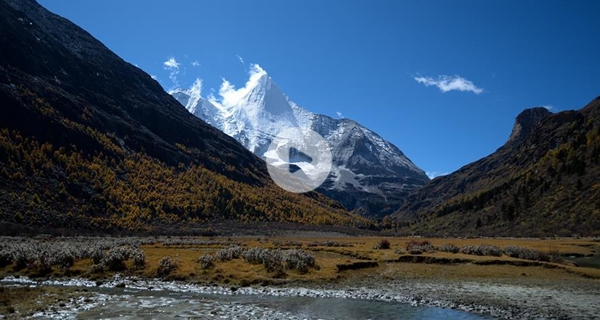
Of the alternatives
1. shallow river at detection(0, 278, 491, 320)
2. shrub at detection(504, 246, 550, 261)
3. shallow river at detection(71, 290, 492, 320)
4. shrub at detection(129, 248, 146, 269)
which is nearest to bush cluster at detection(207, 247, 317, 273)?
shrub at detection(129, 248, 146, 269)

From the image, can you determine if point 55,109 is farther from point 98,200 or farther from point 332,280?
point 332,280

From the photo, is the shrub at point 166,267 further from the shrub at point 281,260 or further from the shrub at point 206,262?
the shrub at point 281,260

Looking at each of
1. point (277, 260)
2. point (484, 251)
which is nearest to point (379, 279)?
point (277, 260)

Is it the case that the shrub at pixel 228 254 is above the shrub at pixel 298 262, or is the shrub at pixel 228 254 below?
below

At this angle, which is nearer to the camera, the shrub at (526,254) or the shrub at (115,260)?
the shrub at (115,260)

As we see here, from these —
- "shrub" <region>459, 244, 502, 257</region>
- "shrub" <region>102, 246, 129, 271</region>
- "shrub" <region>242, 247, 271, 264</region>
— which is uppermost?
"shrub" <region>459, 244, 502, 257</region>

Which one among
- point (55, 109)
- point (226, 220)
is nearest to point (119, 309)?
point (226, 220)

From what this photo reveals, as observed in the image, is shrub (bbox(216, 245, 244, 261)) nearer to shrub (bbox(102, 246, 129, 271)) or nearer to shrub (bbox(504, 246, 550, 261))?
shrub (bbox(102, 246, 129, 271))

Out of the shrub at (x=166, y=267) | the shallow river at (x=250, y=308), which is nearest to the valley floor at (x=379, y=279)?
the shrub at (x=166, y=267)

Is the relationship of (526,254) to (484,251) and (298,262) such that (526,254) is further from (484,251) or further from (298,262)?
(298,262)

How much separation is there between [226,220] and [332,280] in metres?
153

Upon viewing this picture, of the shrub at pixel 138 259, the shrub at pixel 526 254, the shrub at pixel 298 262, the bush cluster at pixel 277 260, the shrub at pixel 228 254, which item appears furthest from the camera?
the shrub at pixel 526 254

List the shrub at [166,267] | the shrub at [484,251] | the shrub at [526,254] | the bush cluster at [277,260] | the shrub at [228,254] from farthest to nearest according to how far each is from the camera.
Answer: the shrub at [484,251] → the shrub at [526,254] → the shrub at [228,254] → the bush cluster at [277,260] → the shrub at [166,267]

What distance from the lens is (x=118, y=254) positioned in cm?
4950
